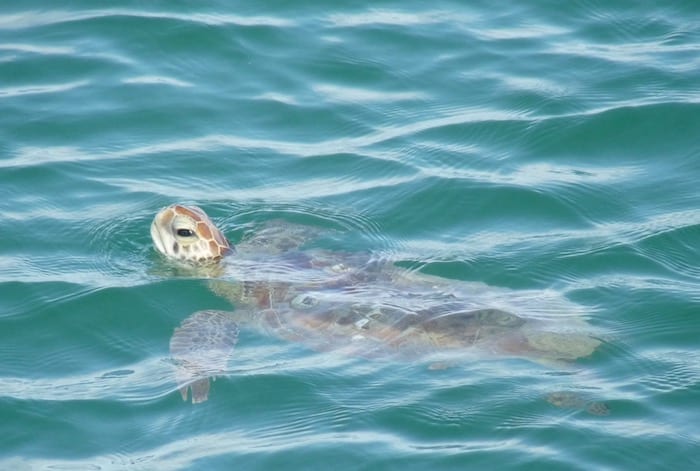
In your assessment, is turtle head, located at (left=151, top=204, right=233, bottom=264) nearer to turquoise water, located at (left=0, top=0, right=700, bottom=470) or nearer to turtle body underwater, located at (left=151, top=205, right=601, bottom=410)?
turtle body underwater, located at (left=151, top=205, right=601, bottom=410)

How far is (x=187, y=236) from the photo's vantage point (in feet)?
29.9

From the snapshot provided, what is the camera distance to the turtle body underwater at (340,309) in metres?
7.69

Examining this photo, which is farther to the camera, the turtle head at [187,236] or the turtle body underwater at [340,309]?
the turtle head at [187,236]

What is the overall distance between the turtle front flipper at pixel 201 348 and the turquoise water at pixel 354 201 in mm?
96

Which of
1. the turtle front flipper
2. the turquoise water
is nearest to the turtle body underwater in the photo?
the turtle front flipper

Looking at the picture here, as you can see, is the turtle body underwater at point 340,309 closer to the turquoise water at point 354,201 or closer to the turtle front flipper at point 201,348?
the turtle front flipper at point 201,348

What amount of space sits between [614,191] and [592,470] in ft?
13.2

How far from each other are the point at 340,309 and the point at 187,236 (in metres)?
1.59

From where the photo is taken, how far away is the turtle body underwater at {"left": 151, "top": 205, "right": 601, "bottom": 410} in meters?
7.69

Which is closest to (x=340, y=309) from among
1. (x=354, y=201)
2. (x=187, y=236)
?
(x=187, y=236)

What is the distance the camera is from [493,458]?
653 cm

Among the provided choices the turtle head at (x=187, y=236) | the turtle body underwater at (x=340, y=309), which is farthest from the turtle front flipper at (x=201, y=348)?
the turtle head at (x=187, y=236)

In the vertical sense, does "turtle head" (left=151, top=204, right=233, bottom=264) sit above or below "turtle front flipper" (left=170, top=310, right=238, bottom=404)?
above

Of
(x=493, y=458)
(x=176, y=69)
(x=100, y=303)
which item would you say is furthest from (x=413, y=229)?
(x=176, y=69)
